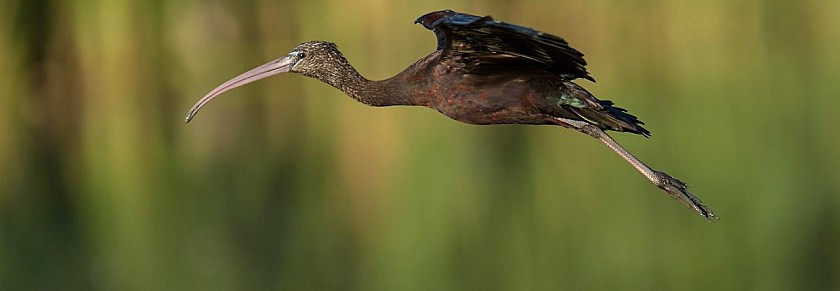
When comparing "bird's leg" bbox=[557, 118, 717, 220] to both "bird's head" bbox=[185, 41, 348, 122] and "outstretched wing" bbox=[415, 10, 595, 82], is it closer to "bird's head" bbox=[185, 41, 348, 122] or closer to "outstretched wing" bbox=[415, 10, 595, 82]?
"outstretched wing" bbox=[415, 10, 595, 82]

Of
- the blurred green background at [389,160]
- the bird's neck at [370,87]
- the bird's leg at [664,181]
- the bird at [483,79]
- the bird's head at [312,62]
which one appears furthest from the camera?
the blurred green background at [389,160]

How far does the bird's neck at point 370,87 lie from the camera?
573 cm

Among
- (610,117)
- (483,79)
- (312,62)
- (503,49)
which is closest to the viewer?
(503,49)

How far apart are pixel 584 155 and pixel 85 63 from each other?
3.43 metres

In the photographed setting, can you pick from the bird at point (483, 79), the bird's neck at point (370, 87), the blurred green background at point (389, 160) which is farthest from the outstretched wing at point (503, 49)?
the blurred green background at point (389, 160)

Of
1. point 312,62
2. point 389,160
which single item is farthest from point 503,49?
point 389,160

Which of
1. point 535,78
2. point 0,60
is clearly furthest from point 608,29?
point 535,78

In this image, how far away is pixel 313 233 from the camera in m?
9.57

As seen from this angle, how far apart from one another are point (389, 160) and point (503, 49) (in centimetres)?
531

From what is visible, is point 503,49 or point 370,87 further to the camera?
point 370,87

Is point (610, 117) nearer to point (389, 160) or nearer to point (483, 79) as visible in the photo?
point (483, 79)

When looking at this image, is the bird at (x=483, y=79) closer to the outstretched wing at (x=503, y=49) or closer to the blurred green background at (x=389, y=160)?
the outstretched wing at (x=503, y=49)

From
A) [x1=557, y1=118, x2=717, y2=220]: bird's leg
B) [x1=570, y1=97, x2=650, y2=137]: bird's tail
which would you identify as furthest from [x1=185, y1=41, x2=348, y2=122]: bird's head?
[x1=557, y1=118, x2=717, y2=220]: bird's leg

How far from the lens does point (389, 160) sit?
10.6 metres
